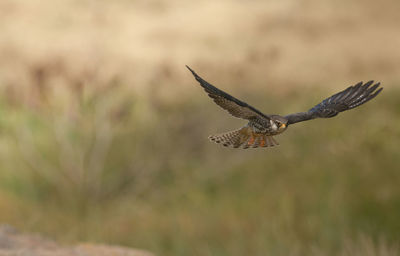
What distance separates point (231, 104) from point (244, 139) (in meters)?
0.21

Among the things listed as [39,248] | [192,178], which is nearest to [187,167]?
[192,178]

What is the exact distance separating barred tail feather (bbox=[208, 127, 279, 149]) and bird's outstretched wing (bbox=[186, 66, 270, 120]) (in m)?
0.06

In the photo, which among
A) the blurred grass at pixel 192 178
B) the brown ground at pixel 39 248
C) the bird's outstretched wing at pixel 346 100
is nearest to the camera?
the bird's outstretched wing at pixel 346 100

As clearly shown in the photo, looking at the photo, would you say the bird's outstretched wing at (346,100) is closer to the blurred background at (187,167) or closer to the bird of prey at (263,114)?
the bird of prey at (263,114)

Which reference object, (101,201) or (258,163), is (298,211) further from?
(101,201)

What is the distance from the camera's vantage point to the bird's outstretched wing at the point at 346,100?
6.17 feet

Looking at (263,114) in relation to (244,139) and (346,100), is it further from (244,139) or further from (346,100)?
(346,100)

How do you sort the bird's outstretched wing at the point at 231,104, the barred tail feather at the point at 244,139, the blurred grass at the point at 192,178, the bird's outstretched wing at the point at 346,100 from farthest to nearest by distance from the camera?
the blurred grass at the point at 192,178, the bird's outstretched wing at the point at 346,100, the barred tail feather at the point at 244,139, the bird's outstretched wing at the point at 231,104

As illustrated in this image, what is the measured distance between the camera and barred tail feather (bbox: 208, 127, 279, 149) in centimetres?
159

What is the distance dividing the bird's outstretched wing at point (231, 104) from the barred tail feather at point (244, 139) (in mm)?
63

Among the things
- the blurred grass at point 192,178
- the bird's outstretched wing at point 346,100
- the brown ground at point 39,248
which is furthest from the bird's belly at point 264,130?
the blurred grass at point 192,178

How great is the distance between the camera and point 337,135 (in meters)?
8.26

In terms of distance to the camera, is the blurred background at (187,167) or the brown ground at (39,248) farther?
the blurred background at (187,167)

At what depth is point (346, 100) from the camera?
1997 mm
